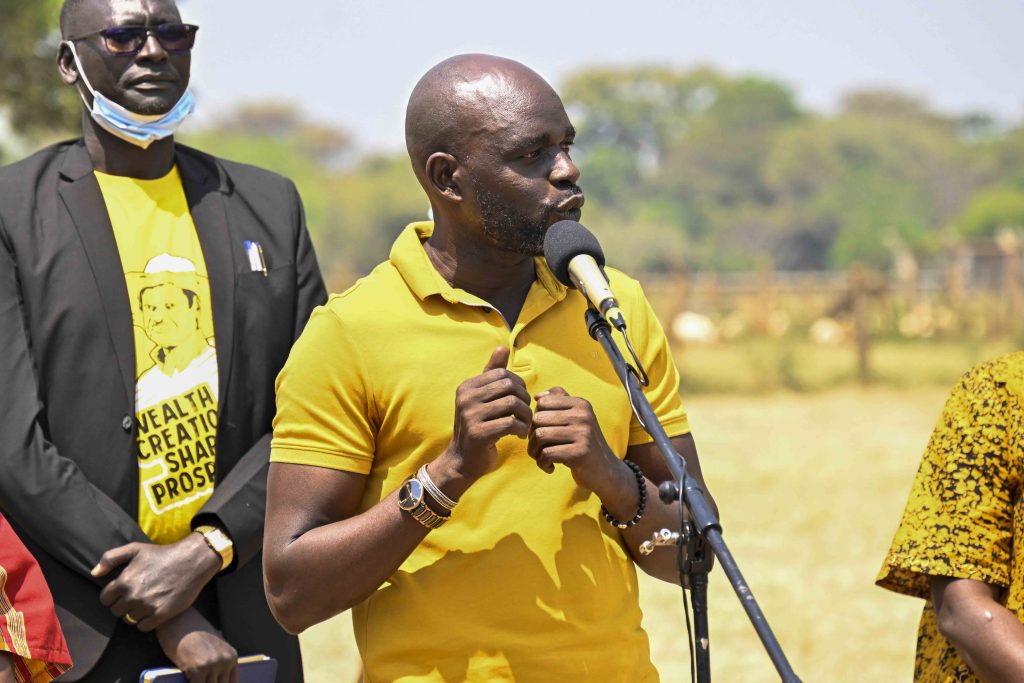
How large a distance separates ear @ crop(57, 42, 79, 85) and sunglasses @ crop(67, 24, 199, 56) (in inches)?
2.5

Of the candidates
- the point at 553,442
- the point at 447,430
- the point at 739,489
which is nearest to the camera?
the point at 553,442

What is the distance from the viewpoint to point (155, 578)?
3406mm

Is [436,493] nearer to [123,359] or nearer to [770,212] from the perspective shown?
[123,359]

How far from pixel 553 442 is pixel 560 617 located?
397 mm

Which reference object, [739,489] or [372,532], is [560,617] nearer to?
[372,532]

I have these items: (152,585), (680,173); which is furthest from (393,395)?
(680,173)

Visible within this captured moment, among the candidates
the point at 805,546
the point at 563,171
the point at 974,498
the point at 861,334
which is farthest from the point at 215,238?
the point at 861,334

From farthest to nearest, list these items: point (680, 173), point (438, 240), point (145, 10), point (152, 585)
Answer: point (680, 173), point (145, 10), point (152, 585), point (438, 240)

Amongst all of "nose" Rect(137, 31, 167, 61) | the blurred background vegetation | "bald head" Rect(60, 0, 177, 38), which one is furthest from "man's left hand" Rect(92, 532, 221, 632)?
the blurred background vegetation

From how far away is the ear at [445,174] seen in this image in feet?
9.53

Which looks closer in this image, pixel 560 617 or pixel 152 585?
pixel 560 617

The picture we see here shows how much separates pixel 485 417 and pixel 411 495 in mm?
215

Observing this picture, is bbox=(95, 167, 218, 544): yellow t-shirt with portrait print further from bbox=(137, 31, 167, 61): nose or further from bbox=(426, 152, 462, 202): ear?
bbox=(426, 152, 462, 202): ear

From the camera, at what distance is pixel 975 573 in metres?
2.93
